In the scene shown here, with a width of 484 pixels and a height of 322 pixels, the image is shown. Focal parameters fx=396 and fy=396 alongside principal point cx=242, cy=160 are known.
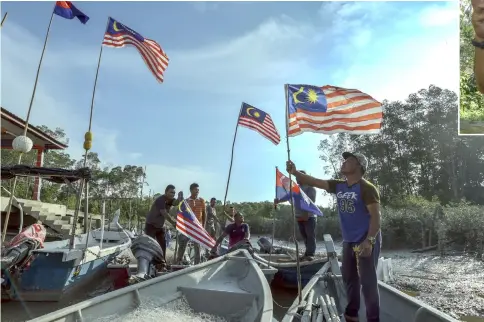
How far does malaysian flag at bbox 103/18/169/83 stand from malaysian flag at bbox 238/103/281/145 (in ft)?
8.60

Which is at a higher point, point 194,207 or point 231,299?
point 194,207

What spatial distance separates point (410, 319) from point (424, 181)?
2921 centimetres

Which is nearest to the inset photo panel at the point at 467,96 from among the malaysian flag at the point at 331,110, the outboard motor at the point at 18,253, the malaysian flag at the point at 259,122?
the malaysian flag at the point at 331,110

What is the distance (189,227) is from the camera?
7109 millimetres

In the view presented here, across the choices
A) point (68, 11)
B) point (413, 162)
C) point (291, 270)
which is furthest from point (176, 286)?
point (413, 162)

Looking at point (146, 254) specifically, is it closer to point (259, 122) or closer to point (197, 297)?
point (197, 297)

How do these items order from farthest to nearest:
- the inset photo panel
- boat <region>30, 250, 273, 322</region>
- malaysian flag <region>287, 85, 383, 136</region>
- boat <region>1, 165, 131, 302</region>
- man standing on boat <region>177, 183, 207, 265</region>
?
man standing on boat <region>177, 183, 207, 265</region>, boat <region>1, 165, 131, 302</region>, malaysian flag <region>287, 85, 383, 136</region>, the inset photo panel, boat <region>30, 250, 273, 322</region>

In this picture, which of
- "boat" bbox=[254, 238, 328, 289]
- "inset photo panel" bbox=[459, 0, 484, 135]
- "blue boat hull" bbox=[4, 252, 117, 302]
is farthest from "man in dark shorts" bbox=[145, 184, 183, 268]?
"inset photo panel" bbox=[459, 0, 484, 135]

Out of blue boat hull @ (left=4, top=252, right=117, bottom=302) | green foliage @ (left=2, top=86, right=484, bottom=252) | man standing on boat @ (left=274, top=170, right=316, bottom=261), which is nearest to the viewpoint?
blue boat hull @ (left=4, top=252, right=117, bottom=302)

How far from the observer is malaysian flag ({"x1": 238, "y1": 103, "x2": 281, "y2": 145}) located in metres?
9.06

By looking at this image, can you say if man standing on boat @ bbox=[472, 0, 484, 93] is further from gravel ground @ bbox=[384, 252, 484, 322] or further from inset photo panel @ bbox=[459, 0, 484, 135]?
gravel ground @ bbox=[384, 252, 484, 322]

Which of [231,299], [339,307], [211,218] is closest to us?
[231,299]

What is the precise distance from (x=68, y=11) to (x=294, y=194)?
18.3 feet

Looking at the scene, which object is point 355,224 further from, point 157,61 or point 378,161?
point 378,161
